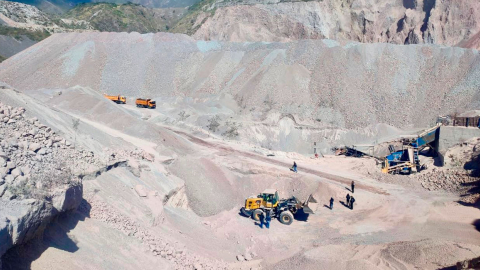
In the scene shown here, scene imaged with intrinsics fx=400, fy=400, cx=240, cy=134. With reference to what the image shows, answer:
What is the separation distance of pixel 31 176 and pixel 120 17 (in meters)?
75.8

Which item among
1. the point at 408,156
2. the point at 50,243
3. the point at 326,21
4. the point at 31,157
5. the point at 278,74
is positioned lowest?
the point at 408,156

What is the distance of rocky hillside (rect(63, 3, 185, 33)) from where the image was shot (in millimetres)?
76625

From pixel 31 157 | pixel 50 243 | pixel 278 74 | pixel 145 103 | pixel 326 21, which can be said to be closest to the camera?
pixel 50 243

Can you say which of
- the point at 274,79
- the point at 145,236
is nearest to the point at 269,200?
the point at 145,236

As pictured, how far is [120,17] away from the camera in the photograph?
3103 inches

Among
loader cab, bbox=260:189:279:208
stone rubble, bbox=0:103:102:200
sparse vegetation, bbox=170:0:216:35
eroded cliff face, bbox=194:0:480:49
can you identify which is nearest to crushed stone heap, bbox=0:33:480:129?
loader cab, bbox=260:189:279:208

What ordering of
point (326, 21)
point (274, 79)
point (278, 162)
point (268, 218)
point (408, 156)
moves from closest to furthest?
point (268, 218)
point (408, 156)
point (278, 162)
point (274, 79)
point (326, 21)

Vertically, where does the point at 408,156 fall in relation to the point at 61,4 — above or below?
below

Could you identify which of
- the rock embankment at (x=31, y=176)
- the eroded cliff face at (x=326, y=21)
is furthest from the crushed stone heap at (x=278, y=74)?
the rock embankment at (x=31, y=176)

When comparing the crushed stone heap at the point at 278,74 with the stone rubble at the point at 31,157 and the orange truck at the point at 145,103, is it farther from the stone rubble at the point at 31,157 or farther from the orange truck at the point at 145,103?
the stone rubble at the point at 31,157

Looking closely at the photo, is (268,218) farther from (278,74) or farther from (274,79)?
(278,74)

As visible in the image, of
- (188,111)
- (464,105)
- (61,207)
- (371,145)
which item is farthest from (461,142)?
(61,207)

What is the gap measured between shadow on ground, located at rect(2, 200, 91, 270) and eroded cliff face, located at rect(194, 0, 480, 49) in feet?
162

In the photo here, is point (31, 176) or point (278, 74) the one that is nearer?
point (31, 176)
